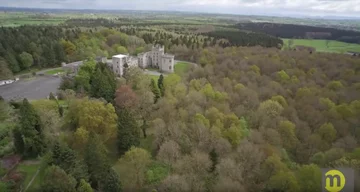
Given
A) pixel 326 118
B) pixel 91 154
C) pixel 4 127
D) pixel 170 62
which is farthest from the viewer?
pixel 170 62

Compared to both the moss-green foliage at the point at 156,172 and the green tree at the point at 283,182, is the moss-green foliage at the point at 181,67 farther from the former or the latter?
the green tree at the point at 283,182

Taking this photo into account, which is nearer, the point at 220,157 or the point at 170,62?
the point at 220,157

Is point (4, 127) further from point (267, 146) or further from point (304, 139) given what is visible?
point (304, 139)

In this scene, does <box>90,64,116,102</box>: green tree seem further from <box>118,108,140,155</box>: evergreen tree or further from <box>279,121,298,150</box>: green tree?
<box>279,121,298,150</box>: green tree

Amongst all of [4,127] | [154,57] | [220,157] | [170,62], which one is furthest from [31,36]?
[220,157]

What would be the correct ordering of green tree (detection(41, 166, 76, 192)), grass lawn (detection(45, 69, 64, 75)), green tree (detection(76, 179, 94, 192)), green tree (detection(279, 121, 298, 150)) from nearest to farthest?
green tree (detection(41, 166, 76, 192)), green tree (detection(76, 179, 94, 192)), green tree (detection(279, 121, 298, 150)), grass lawn (detection(45, 69, 64, 75))

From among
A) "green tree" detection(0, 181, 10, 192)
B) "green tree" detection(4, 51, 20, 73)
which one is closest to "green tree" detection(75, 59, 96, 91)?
"green tree" detection(4, 51, 20, 73)

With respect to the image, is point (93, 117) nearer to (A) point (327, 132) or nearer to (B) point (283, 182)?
(B) point (283, 182)
